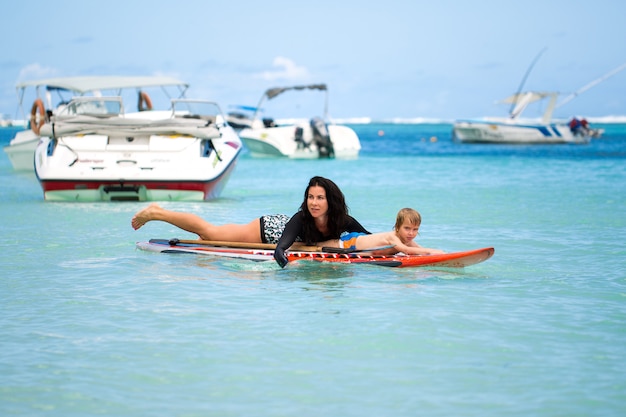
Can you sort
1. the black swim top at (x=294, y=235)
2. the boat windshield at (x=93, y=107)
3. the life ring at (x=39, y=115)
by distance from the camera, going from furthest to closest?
the life ring at (x=39, y=115) → the boat windshield at (x=93, y=107) → the black swim top at (x=294, y=235)

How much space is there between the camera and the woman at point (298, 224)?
7828mm

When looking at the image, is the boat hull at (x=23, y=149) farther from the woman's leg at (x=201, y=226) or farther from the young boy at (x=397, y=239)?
the young boy at (x=397, y=239)

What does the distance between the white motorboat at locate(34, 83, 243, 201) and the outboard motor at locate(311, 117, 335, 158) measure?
1885 centimetres

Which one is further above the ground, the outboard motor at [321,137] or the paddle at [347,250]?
the outboard motor at [321,137]

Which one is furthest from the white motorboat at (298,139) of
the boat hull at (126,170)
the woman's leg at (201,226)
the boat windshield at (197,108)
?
the woman's leg at (201,226)

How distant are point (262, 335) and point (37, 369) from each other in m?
1.47

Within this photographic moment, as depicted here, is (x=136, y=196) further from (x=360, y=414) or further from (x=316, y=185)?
(x=360, y=414)

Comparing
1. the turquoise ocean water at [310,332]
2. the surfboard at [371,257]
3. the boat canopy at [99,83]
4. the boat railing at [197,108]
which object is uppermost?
the boat canopy at [99,83]

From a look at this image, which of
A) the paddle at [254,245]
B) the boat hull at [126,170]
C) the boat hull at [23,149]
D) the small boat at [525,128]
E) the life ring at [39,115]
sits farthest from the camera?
the small boat at [525,128]

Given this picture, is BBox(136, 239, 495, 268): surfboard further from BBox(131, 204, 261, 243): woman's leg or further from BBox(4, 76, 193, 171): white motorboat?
BBox(4, 76, 193, 171): white motorboat

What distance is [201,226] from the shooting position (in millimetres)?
8820

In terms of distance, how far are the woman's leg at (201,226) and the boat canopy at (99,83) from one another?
15192 millimetres

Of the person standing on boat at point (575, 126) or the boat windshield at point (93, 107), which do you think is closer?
the boat windshield at point (93, 107)

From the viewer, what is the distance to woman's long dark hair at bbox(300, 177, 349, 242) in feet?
25.8
